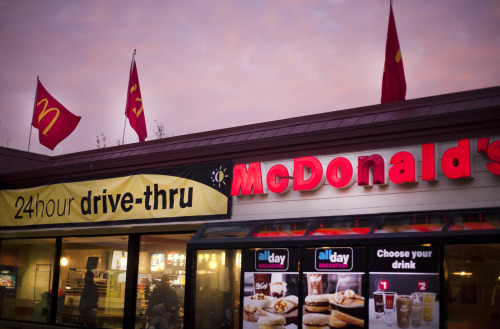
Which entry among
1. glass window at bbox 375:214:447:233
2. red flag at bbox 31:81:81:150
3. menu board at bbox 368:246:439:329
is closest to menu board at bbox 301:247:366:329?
menu board at bbox 368:246:439:329

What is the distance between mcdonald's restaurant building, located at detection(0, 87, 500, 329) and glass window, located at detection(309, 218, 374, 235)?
3 centimetres

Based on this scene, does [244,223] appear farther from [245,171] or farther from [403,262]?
[403,262]

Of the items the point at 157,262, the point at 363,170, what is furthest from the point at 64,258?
the point at 363,170

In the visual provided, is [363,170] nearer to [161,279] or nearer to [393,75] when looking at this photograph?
[393,75]

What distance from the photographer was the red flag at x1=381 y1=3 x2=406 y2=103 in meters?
12.7

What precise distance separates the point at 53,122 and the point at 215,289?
8.52 meters

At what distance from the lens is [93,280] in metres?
15.0

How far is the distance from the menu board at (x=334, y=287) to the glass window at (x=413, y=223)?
2.03 feet

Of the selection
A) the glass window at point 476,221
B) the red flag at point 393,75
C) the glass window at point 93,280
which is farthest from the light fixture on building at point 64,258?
the glass window at point 476,221

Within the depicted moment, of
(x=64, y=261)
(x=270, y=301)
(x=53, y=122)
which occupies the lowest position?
(x=270, y=301)

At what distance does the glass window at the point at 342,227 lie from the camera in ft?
32.7

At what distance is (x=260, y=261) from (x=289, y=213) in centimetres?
119

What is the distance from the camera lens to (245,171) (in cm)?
1199

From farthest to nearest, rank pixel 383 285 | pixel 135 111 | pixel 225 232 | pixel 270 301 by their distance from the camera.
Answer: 1. pixel 135 111
2. pixel 225 232
3. pixel 270 301
4. pixel 383 285
